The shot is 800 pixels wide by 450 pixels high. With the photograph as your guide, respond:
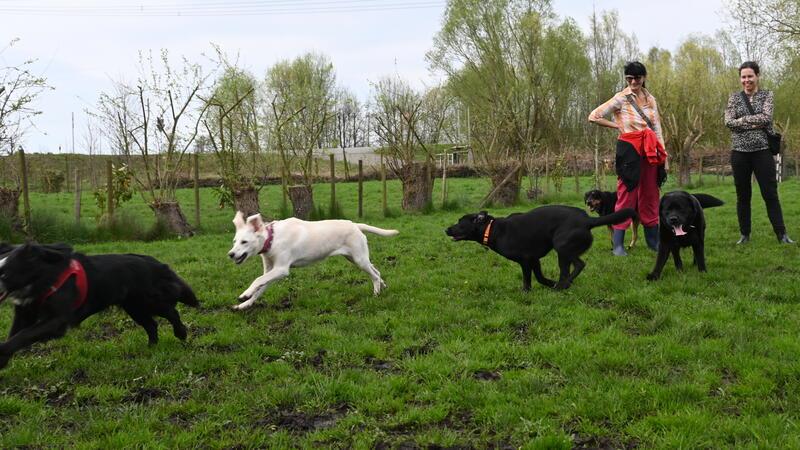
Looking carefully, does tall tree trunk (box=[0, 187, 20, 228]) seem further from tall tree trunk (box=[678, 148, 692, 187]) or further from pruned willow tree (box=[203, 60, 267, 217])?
tall tree trunk (box=[678, 148, 692, 187])

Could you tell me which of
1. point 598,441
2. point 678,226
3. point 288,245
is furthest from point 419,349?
point 678,226

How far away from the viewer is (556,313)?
5324mm

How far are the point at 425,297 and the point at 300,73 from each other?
34.6 m

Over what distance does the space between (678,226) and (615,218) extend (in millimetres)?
874

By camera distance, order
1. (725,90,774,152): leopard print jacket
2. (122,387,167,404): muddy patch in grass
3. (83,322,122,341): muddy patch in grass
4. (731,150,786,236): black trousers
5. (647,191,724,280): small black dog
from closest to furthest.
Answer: (122,387,167,404): muddy patch in grass < (83,322,122,341): muddy patch in grass < (647,191,724,280): small black dog < (725,90,774,152): leopard print jacket < (731,150,786,236): black trousers

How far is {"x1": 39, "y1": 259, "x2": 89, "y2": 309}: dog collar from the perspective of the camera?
4016mm

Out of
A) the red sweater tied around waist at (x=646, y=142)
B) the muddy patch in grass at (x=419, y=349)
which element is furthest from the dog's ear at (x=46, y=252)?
the red sweater tied around waist at (x=646, y=142)

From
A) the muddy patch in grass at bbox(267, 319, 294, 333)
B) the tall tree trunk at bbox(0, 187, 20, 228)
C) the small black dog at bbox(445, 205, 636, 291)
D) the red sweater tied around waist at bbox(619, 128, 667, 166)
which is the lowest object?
the muddy patch in grass at bbox(267, 319, 294, 333)

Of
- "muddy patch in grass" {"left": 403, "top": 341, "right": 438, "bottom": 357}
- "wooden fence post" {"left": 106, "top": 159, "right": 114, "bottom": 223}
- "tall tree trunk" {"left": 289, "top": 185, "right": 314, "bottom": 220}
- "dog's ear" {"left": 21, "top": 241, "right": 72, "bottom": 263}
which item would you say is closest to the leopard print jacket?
"muddy patch in grass" {"left": 403, "top": 341, "right": 438, "bottom": 357}

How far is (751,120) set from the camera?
7953 mm

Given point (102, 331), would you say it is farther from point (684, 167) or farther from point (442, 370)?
point (684, 167)

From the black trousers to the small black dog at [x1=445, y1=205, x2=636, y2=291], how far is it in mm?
3563

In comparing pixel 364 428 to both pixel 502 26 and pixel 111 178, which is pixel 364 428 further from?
pixel 502 26

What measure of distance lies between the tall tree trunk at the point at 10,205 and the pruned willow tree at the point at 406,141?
852cm
